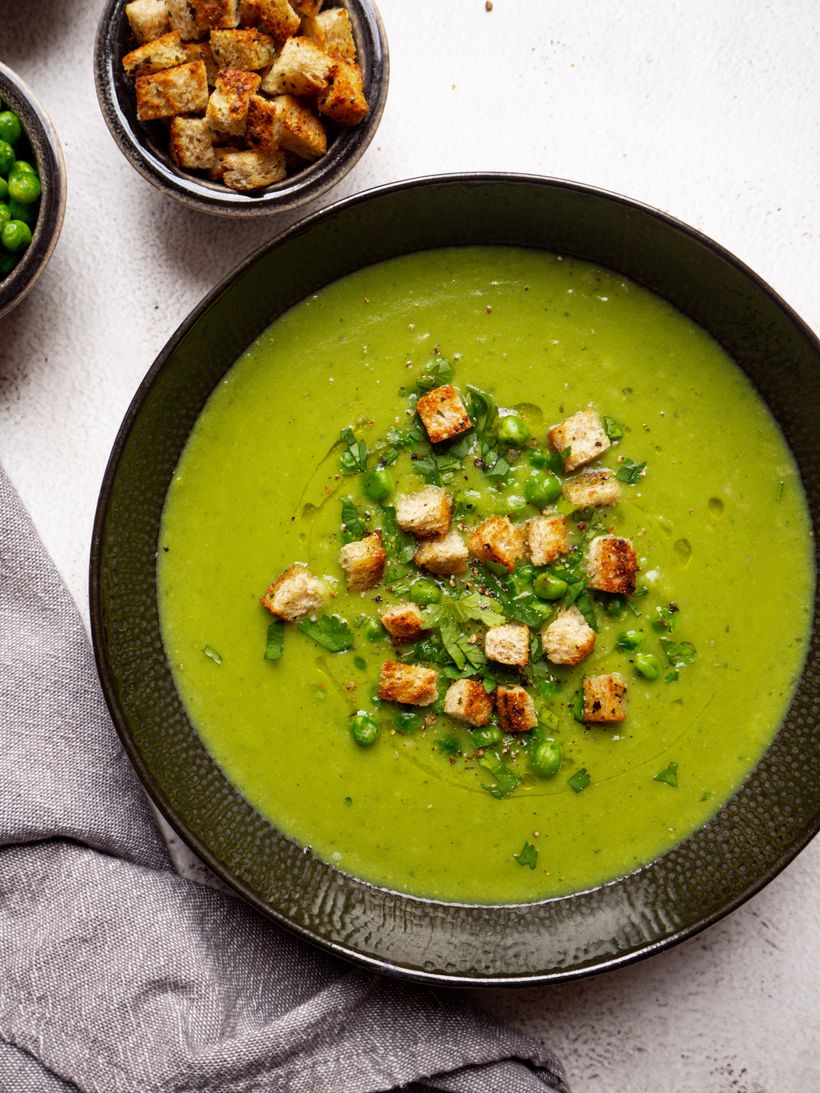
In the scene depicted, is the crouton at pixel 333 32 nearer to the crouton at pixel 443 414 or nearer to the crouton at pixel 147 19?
the crouton at pixel 147 19

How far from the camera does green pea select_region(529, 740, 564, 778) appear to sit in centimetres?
389

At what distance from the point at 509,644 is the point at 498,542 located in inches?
16.0


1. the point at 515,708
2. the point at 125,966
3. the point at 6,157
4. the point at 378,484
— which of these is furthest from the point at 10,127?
the point at 125,966

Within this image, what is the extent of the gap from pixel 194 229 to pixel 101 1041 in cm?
337

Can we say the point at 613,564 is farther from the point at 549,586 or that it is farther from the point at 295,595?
the point at 295,595

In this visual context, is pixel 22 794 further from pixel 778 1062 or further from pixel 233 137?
pixel 778 1062

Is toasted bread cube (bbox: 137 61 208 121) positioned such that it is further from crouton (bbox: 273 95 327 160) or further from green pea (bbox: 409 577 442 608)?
green pea (bbox: 409 577 442 608)

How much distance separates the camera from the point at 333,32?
3816mm

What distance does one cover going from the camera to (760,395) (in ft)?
13.3

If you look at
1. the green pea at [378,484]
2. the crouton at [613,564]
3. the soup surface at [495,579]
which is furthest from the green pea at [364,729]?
the crouton at [613,564]

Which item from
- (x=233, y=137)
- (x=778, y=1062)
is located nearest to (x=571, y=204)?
(x=233, y=137)

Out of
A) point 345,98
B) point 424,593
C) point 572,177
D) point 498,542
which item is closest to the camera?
point 345,98

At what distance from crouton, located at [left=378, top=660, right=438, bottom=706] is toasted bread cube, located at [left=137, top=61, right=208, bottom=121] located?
7.75 ft

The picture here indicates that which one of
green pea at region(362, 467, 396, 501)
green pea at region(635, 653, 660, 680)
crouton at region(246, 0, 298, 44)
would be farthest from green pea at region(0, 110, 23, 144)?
green pea at region(635, 653, 660, 680)
